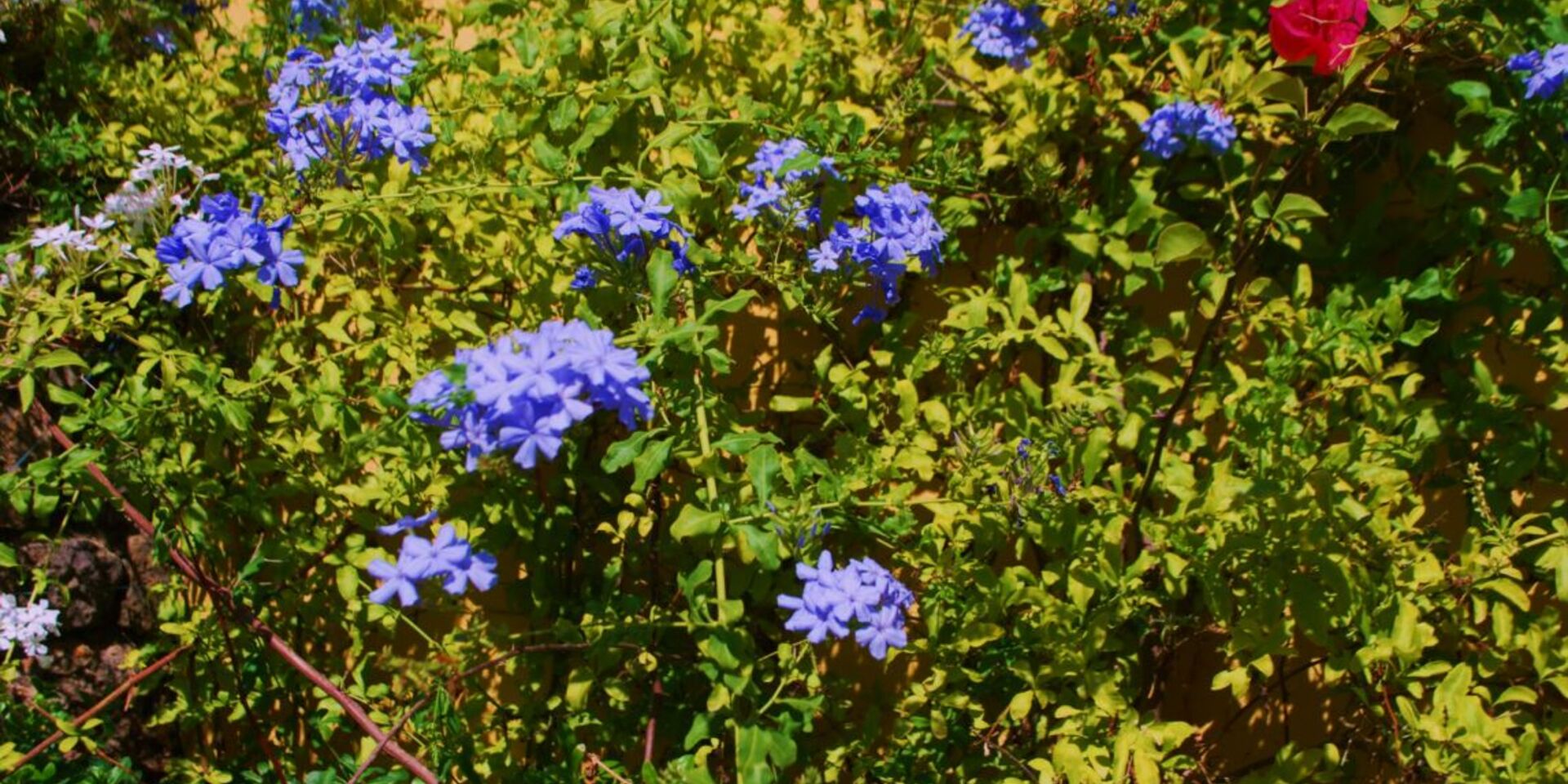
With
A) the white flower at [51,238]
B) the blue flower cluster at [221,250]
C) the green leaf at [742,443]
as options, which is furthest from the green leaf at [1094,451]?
the white flower at [51,238]

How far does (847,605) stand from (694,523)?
231mm

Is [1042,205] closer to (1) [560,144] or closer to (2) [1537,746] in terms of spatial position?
(1) [560,144]

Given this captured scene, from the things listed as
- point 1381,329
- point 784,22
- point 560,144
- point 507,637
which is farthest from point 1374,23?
point 507,637

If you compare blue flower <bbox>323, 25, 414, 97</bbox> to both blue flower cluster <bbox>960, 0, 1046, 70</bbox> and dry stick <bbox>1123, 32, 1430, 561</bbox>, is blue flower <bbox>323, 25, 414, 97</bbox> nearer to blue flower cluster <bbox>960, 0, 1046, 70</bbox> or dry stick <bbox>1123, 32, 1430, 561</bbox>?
blue flower cluster <bbox>960, 0, 1046, 70</bbox>

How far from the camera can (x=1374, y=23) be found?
235 cm

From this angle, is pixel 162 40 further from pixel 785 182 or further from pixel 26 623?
pixel 785 182

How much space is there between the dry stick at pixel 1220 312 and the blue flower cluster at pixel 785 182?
627 mm

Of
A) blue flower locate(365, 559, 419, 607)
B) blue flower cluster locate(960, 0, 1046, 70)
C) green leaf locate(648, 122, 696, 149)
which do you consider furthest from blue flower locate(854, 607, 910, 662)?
blue flower cluster locate(960, 0, 1046, 70)

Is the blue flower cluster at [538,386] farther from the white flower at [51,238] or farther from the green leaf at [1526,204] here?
the green leaf at [1526,204]

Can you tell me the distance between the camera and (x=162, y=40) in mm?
2965

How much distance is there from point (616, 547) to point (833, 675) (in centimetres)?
48

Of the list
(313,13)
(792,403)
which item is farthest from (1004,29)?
(313,13)

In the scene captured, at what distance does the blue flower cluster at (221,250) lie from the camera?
1.86 metres

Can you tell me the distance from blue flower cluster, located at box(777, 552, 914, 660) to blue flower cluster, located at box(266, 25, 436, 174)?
0.93m
